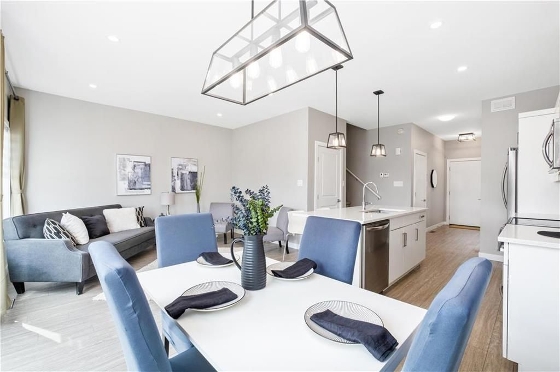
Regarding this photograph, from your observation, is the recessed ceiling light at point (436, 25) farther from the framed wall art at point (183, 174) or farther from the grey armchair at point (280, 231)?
the framed wall art at point (183, 174)

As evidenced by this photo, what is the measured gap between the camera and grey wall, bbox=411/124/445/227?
19.4ft

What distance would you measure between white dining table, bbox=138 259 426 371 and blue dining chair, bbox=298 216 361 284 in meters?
0.26

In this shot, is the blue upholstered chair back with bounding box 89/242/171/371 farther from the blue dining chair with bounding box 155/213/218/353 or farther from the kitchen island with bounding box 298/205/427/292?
the kitchen island with bounding box 298/205/427/292

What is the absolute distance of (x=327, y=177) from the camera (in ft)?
16.3

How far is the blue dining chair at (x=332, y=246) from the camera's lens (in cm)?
156

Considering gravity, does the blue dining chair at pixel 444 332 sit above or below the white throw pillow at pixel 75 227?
above

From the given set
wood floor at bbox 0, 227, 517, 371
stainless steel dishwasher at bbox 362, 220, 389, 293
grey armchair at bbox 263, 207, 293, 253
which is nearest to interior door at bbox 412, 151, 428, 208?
wood floor at bbox 0, 227, 517, 371

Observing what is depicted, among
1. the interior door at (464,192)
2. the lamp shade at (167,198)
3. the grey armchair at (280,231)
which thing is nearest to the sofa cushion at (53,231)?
the lamp shade at (167,198)

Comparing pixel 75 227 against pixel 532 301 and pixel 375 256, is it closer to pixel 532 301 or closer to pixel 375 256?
pixel 375 256

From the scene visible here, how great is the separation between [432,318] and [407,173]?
5.60 m

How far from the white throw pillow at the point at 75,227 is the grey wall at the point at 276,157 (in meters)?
3.09

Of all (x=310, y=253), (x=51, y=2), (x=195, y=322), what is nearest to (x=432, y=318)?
(x=195, y=322)

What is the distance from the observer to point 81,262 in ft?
8.98

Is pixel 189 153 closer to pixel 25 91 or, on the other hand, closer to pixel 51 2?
pixel 25 91
